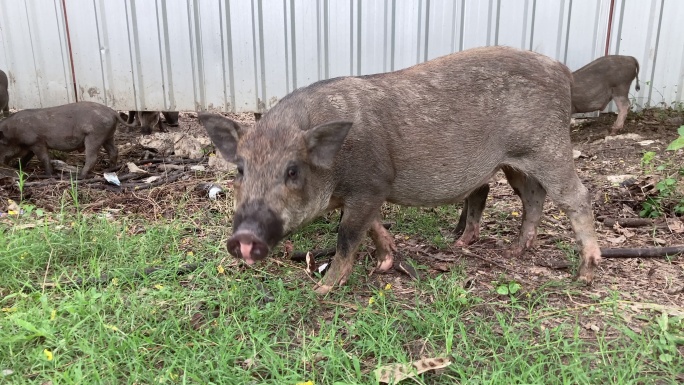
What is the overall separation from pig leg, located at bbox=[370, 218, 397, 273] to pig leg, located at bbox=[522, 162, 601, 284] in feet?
3.55

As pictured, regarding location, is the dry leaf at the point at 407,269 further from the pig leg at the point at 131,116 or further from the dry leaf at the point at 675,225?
the pig leg at the point at 131,116

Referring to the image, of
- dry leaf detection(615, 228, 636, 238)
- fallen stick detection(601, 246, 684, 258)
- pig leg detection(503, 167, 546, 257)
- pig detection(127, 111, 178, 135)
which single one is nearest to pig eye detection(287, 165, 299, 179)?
pig leg detection(503, 167, 546, 257)

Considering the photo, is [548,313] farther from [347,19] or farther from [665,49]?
[665,49]

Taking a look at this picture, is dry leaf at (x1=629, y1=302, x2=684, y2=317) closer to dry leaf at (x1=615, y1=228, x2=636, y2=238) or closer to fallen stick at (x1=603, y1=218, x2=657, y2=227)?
dry leaf at (x1=615, y1=228, x2=636, y2=238)

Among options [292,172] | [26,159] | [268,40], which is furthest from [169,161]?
[292,172]

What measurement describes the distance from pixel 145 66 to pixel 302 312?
5195 mm

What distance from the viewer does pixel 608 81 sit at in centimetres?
705

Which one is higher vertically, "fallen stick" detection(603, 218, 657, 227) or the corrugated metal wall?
the corrugated metal wall

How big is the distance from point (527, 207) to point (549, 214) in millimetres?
1031

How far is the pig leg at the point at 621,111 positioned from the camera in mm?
7555

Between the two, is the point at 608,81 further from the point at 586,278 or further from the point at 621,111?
the point at 586,278

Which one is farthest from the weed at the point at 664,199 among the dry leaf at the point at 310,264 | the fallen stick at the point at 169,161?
the fallen stick at the point at 169,161

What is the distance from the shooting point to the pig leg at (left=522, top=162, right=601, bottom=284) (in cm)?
371

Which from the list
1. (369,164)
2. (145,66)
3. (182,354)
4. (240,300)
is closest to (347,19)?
(145,66)
